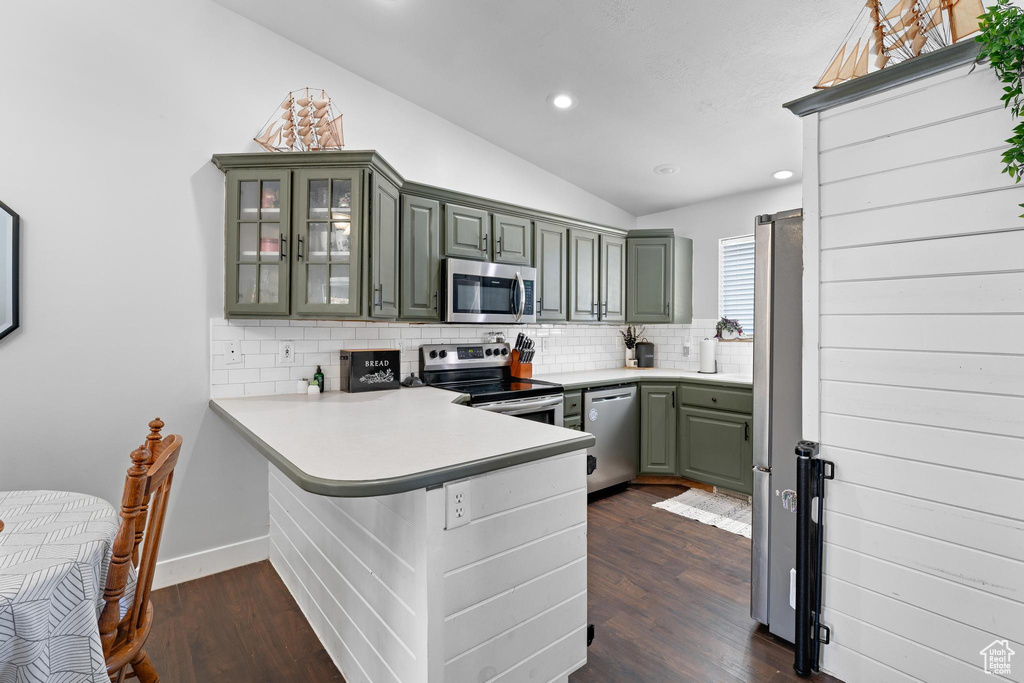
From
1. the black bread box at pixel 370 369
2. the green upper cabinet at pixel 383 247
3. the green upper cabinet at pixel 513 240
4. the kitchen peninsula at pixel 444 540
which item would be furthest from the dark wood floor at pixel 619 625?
the green upper cabinet at pixel 513 240

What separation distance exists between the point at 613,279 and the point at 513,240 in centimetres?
122

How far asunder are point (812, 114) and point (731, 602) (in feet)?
7.06

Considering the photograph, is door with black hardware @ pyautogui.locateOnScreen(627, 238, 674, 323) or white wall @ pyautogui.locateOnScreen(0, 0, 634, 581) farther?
door with black hardware @ pyautogui.locateOnScreen(627, 238, 674, 323)

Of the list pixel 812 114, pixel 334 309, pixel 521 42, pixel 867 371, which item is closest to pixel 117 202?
pixel 334 309

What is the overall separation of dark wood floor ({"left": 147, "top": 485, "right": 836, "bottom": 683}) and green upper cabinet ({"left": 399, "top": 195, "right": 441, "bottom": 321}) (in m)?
1.73

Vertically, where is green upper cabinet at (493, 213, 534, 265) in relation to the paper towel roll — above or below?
above

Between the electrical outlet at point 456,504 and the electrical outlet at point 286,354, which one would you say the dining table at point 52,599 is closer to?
the electrical outlet at point 456,504

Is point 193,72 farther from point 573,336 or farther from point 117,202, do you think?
point 573,336

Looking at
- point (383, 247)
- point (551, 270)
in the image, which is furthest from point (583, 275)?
point (383, 247)

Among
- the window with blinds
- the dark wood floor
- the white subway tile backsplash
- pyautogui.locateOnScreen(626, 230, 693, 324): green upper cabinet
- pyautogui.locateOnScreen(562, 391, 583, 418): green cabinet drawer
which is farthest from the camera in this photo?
pyautogui.locateOnScreen(626, 230, 693, 324): green upper cabinet

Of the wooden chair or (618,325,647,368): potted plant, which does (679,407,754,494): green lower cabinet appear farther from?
the wooden chair

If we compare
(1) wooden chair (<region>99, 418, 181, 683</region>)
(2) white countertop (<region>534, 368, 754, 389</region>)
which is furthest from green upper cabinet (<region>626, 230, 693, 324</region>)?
(1) wooden chair (<region>99, 418, 181, 683</region>)

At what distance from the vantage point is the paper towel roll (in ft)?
13.7

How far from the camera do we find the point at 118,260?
228 centimetres
